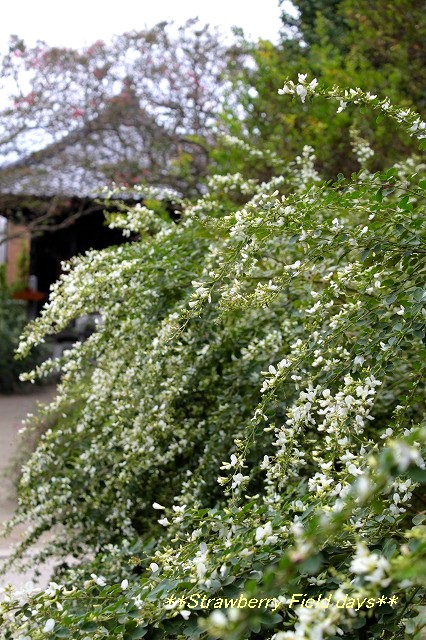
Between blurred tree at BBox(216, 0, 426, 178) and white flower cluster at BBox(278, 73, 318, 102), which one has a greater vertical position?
blurred tree at BBox(216, 0, 426, 178)

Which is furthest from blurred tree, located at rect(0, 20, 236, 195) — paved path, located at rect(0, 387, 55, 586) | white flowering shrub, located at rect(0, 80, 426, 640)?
white flowering shrub, located at rect(0, 80, 426, 640)

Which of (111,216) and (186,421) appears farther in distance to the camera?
(111,216)

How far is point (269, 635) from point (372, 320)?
0.73m

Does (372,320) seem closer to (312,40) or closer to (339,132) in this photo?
(339,132)

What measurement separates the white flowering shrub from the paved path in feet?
2.15

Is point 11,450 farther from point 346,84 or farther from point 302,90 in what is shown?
point 302,90

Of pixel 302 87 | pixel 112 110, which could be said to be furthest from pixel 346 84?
pixel 112 110

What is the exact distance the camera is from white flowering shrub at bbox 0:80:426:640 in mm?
1393

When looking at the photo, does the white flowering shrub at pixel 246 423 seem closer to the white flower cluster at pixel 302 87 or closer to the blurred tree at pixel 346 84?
the white flower cluster at pixel 302 87

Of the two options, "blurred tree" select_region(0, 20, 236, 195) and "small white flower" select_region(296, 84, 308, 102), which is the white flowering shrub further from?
"blurred tree" select_region(0, 20, 236, 195)

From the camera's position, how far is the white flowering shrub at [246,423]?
4.57 feet

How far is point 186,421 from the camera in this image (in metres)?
2.71

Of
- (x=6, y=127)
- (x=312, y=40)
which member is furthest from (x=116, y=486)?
(x=6, y=127)

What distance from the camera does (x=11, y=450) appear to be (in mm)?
6559
